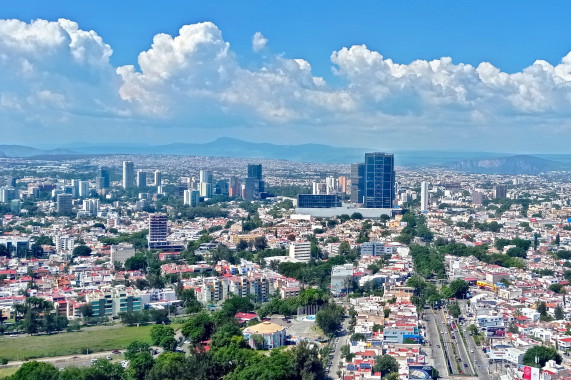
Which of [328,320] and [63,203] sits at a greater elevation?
[63,203]

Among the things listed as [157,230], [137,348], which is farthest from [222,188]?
[137,348]

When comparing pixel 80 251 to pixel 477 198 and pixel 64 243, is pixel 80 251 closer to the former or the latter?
pixel 64 243

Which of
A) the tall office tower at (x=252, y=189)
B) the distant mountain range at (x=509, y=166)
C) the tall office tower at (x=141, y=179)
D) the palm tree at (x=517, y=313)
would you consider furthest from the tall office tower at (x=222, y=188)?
the distant mountain range at (x=509, y=166)

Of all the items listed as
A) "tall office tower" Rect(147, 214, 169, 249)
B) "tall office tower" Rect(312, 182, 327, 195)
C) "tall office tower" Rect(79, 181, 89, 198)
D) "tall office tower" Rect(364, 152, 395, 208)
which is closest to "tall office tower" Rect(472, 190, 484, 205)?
"tall office tower" Rect(364, 152, 395, 208)

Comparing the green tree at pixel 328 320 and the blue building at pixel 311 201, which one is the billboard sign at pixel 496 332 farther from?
the blue building at pixel 311 201

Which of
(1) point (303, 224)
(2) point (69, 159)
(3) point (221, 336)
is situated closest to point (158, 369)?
(3) point (221, 336)

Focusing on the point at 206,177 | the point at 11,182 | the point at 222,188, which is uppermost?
the point at 206,177

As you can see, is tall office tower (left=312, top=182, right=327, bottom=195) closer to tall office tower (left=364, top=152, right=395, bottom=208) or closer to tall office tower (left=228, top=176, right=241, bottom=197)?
tall office tower (left=228, top=176, right=241, bottom=197)
